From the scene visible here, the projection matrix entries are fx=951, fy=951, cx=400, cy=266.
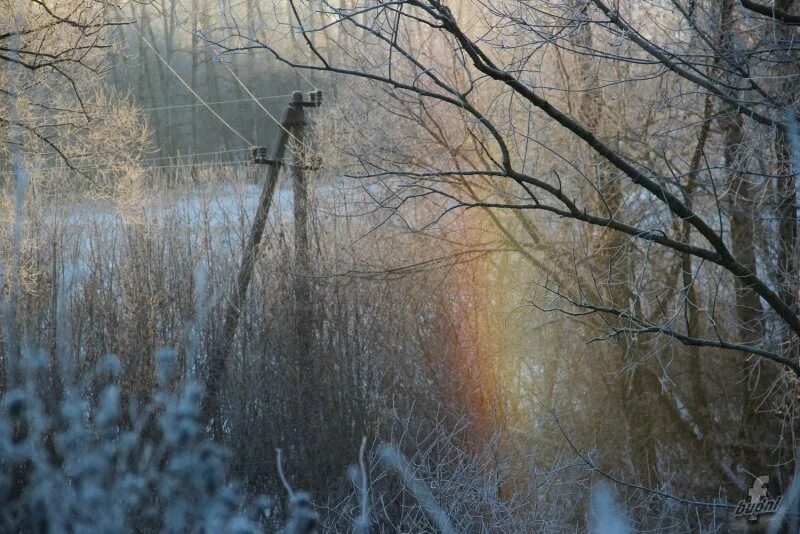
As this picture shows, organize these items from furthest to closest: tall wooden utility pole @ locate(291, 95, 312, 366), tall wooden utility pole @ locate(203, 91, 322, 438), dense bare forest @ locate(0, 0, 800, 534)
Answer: tall wooden utility pole @ locate(291, 95, 312, 366) → tall wooden utility pole @ locate(203, 91, 322, 438) → dense bare forest @ locate(0, 0, 800, 534)

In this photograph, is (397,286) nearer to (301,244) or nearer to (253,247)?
(301,244)

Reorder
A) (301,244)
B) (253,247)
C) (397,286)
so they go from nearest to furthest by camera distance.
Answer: (253,247), (301,244), (397,286)

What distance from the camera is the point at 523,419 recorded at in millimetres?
10922

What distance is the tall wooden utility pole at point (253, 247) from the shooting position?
9.91m

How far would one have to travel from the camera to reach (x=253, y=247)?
10.1 metres

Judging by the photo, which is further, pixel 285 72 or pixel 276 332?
pixel 285 72

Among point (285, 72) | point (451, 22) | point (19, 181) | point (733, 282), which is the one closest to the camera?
point (451, 22)

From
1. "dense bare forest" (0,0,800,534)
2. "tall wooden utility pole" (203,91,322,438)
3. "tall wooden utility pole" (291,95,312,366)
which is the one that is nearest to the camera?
"dense bare forest" (0,0,800,534)

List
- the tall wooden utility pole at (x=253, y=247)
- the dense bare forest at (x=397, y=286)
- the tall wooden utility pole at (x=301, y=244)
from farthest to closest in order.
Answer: the tall wooden utility pole at (x=301, y=244) → the tall wooden utility pole at (x=253, y=247) → the dense bare forest at (x=397, y=286)

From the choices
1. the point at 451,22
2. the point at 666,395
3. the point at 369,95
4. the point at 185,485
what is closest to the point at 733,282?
the point at 666,395

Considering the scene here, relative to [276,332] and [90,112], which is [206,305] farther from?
[90,112]

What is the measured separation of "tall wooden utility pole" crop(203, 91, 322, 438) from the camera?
991 cm

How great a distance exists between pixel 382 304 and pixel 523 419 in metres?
2.09

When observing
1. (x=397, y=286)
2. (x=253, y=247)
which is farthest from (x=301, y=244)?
(x=397, y=286)
